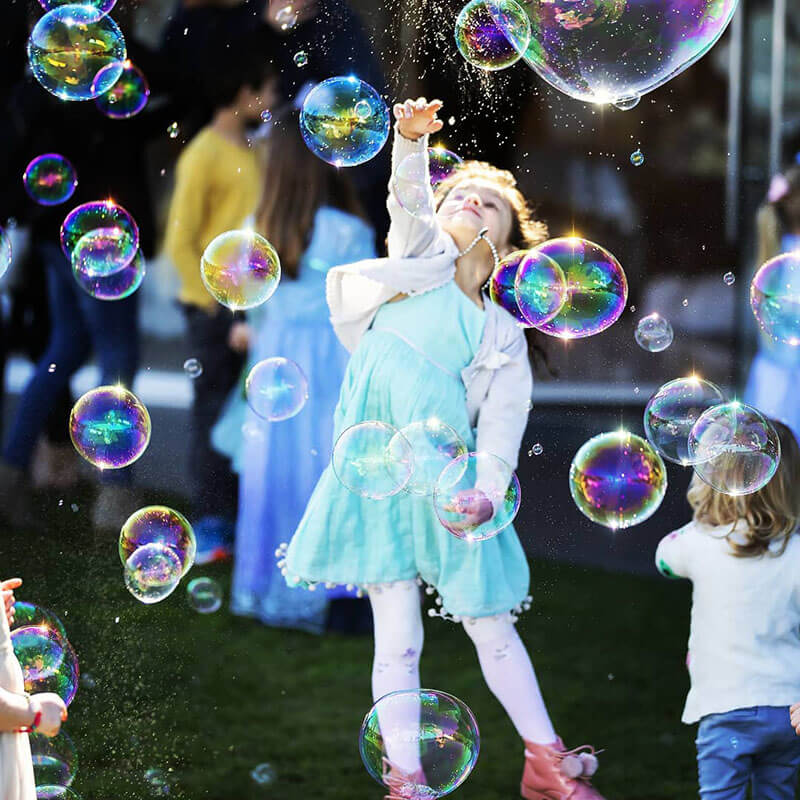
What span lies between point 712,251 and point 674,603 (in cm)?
99

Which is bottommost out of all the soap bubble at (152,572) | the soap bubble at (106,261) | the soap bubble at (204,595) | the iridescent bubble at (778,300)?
the soap bubble at (204,595)

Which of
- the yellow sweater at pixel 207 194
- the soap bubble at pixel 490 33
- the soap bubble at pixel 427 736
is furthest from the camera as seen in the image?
the yellow sweater at pixel 207 194

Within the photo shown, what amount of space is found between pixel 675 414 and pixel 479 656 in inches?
24.8

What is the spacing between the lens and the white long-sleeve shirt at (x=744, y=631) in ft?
8.78

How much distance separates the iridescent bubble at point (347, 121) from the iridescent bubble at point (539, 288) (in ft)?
1.27

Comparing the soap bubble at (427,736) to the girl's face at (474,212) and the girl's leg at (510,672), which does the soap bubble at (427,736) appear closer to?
the girl's leg at (510,672)

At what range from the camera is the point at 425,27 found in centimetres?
292

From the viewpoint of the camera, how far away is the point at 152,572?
291 centimetres

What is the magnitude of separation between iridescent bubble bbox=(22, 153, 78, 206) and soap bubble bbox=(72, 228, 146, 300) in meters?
0.36

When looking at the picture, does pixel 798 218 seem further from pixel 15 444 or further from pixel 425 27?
pixel 15 444

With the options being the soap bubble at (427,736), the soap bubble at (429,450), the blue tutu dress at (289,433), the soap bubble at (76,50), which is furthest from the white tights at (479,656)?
the soap bubble at (76,50)

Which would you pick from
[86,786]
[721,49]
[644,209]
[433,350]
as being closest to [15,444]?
[86,786]

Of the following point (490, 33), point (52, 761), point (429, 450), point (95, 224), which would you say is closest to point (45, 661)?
point (52, 761)

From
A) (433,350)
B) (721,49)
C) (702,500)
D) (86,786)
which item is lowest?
(86,786)
